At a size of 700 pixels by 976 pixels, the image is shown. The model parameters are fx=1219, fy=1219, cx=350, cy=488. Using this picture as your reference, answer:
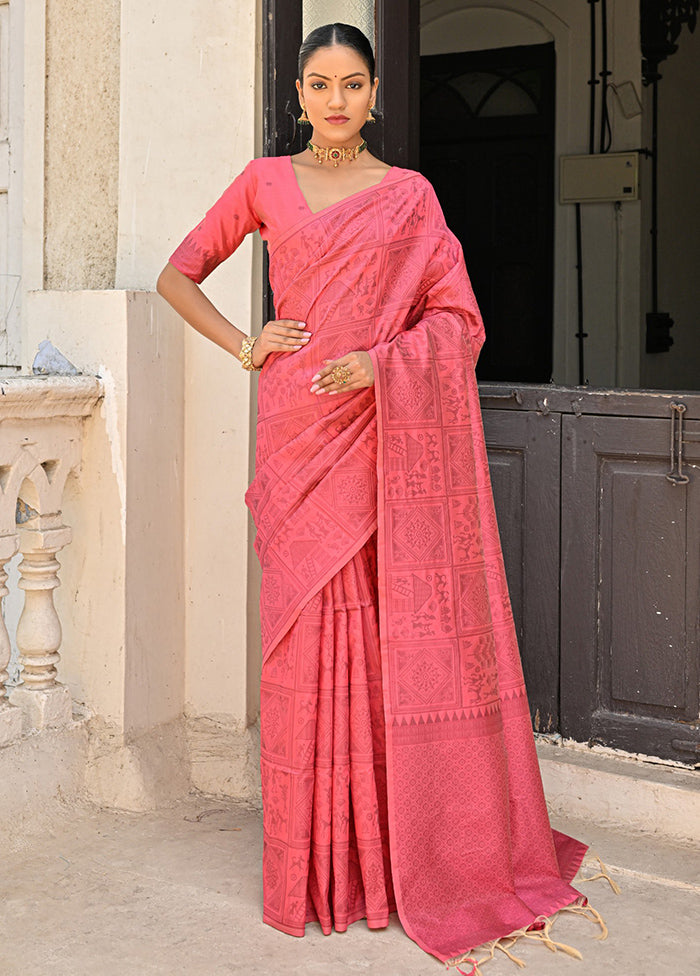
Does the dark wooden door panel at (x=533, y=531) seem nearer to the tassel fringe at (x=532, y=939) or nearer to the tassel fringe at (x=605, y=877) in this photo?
the tassel fringe at (x=605, y=877)

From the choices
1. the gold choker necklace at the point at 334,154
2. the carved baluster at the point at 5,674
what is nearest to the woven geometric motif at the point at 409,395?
the gold choker necklace at the point at 334,154

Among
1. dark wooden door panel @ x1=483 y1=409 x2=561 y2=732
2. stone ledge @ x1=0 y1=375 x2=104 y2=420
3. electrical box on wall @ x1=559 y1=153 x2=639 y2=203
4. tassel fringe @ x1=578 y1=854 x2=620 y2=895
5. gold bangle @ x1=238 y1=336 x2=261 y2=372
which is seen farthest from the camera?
electrical box on wall @ x1=559 y1=153 x2=639 y2=203

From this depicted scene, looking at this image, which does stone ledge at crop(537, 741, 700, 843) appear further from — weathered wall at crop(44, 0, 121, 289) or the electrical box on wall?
the electrical box on wall

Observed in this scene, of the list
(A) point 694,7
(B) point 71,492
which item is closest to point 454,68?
(A) point 694,7

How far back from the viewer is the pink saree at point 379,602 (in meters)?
2.60

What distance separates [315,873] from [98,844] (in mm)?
710

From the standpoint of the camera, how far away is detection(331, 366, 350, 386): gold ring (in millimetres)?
2549

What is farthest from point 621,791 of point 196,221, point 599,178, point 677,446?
point 599,178

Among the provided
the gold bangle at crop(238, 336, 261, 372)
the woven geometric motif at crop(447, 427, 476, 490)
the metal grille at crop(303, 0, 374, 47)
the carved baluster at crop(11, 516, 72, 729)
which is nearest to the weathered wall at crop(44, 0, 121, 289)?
the metal grille at crop(303, 0, 374, 47)

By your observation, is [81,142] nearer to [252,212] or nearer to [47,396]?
[47,396]

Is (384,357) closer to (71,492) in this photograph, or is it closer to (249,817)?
(71,492)

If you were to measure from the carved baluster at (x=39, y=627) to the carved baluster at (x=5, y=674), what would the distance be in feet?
0.27

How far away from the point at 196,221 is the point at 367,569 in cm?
124

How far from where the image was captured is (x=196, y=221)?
11.1 feet
